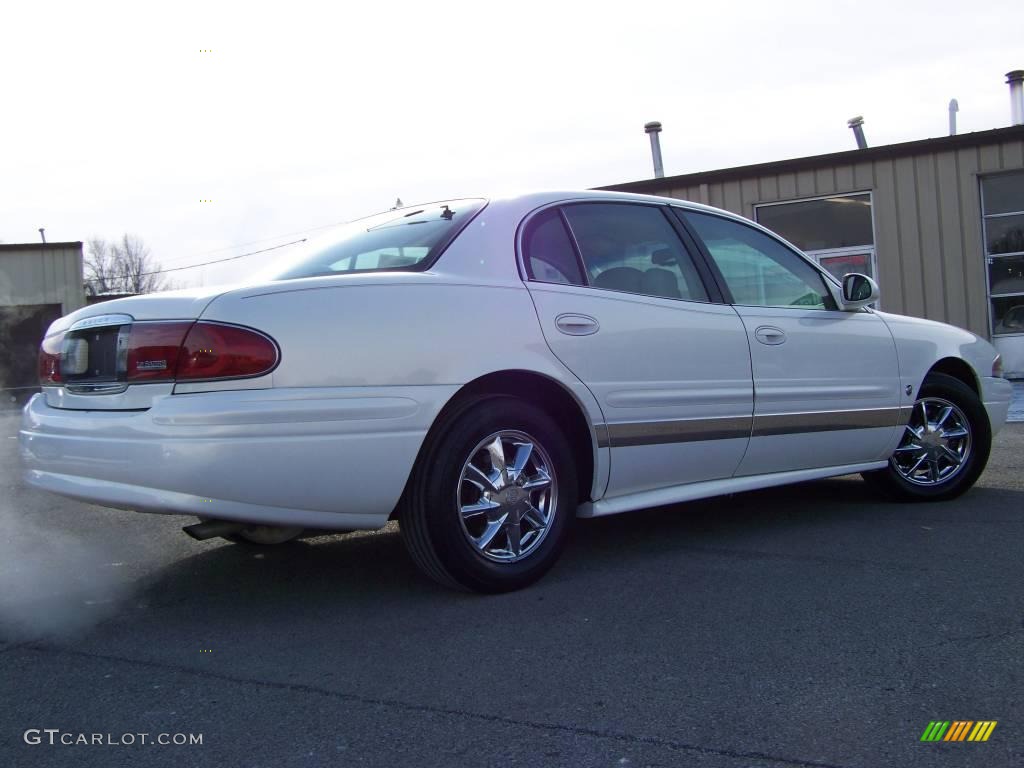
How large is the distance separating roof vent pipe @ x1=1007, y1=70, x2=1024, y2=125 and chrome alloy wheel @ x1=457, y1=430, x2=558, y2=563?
14071 millimetres

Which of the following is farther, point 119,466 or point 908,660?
point 119,466

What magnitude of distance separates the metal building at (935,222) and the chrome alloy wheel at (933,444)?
8.72 meters

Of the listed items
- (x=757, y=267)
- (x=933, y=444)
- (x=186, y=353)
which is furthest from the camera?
(x=933, y=444)

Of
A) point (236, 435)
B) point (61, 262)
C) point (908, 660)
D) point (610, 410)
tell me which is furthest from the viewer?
point (61, 262)

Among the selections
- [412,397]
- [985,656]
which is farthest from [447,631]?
[985,656]

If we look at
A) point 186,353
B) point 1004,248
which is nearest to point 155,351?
point 186,353

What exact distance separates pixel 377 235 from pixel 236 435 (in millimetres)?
1344

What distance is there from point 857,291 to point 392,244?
2.47 metres

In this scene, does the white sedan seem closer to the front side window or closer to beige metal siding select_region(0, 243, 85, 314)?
the front side window

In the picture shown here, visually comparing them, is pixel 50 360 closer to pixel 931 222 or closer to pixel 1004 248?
pixel 931 222

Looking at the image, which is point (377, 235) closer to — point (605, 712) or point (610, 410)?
point (610, 410)

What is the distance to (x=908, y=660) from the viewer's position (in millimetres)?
2893

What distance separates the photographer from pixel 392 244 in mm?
3969

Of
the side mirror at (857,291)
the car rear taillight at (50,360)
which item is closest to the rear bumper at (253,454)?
the car rear taillight at (50,360)
